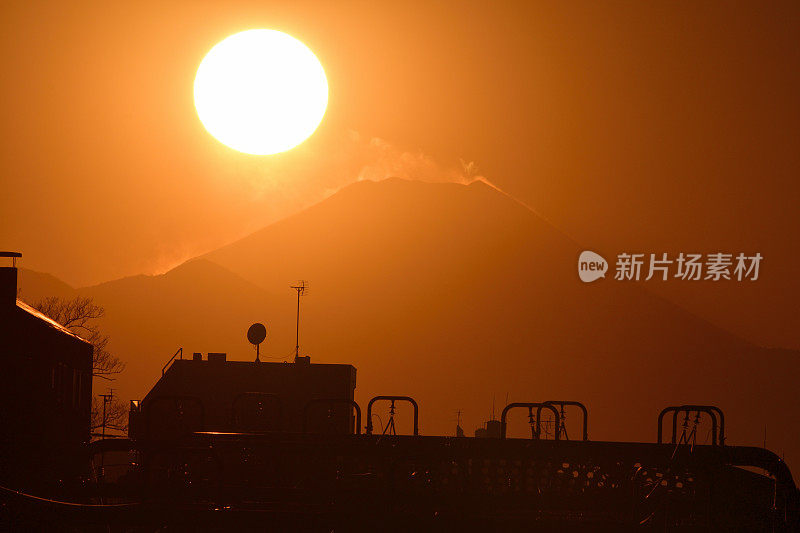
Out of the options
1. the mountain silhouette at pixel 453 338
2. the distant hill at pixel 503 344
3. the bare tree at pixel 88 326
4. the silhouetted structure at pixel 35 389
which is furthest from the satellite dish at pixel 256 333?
A: the distant hill at pixel 503 344

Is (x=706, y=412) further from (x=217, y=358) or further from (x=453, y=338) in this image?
(x=453, y=338)

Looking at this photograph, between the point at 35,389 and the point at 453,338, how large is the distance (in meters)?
124

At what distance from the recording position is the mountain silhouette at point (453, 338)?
12012 cm

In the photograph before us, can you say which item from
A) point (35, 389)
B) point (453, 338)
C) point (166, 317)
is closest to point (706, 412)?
point (35, 389)

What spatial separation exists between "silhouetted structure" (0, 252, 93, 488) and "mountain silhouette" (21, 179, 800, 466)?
67226 millimetres

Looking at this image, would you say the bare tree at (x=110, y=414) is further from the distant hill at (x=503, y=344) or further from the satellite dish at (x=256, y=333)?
the distant hill at (x=503, y=344)

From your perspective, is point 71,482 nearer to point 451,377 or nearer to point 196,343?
point 451,377

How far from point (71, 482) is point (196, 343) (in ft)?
425

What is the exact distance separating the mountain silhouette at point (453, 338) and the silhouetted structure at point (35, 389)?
6723cm

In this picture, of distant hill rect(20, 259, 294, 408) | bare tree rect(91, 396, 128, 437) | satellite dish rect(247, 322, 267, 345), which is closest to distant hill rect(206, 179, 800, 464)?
distant hill rect(20, 259, 294, 408)

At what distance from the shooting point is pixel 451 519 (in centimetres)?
573

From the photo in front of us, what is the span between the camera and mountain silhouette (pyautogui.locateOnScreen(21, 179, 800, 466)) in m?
120

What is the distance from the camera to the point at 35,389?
851 inches

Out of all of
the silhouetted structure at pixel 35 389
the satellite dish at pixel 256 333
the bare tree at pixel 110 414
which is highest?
the satellite dish at pixel 256 333
